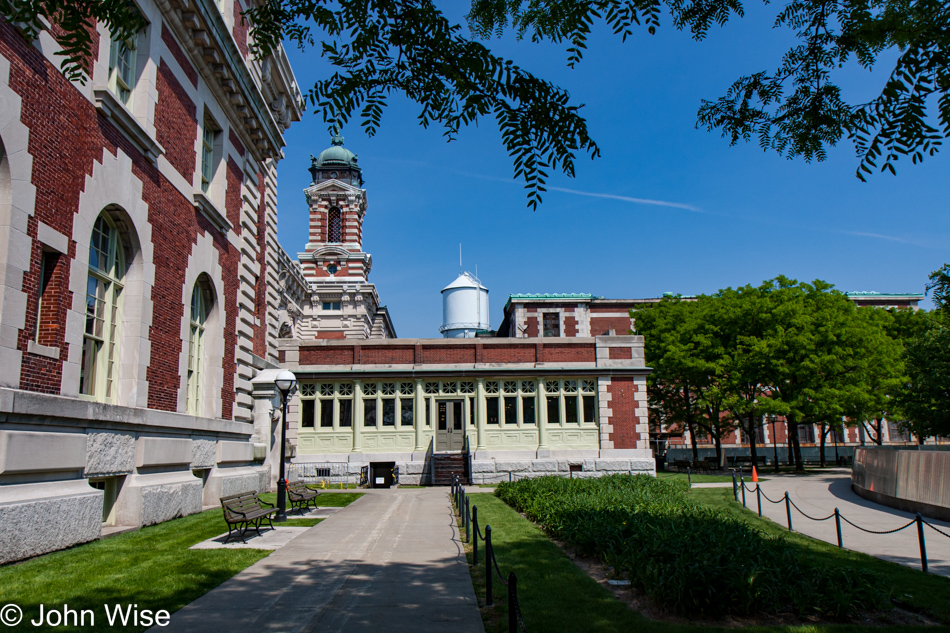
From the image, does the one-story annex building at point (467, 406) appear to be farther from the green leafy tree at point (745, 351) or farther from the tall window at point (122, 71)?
the tall window at point (122, 71)

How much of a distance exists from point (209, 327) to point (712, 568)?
15943mm

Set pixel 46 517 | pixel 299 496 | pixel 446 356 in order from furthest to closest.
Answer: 1. pixel 446 356
2. pixel 299 496
3. pixel 46 517

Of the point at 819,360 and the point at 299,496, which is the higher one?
the point at 819,360

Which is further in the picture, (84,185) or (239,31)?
(239,31)

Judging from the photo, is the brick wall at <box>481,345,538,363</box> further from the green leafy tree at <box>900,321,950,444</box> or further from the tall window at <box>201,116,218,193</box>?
the green leafy tree at <box>900,321,950,444</box>

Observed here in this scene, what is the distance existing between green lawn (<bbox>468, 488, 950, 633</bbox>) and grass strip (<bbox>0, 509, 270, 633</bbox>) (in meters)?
3.78

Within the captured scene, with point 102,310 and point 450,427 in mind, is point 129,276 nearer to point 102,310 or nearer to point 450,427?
point 102,310

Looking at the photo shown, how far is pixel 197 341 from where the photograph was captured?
18859 millimetres

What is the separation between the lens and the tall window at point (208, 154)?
1938 centimetres

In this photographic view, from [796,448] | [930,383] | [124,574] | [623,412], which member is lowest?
[124,574]

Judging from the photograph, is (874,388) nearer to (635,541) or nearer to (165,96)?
(635,541)

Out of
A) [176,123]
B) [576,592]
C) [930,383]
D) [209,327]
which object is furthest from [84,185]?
[930,383]

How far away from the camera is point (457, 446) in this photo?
3025cm

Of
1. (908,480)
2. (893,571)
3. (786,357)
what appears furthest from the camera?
(786,357)
